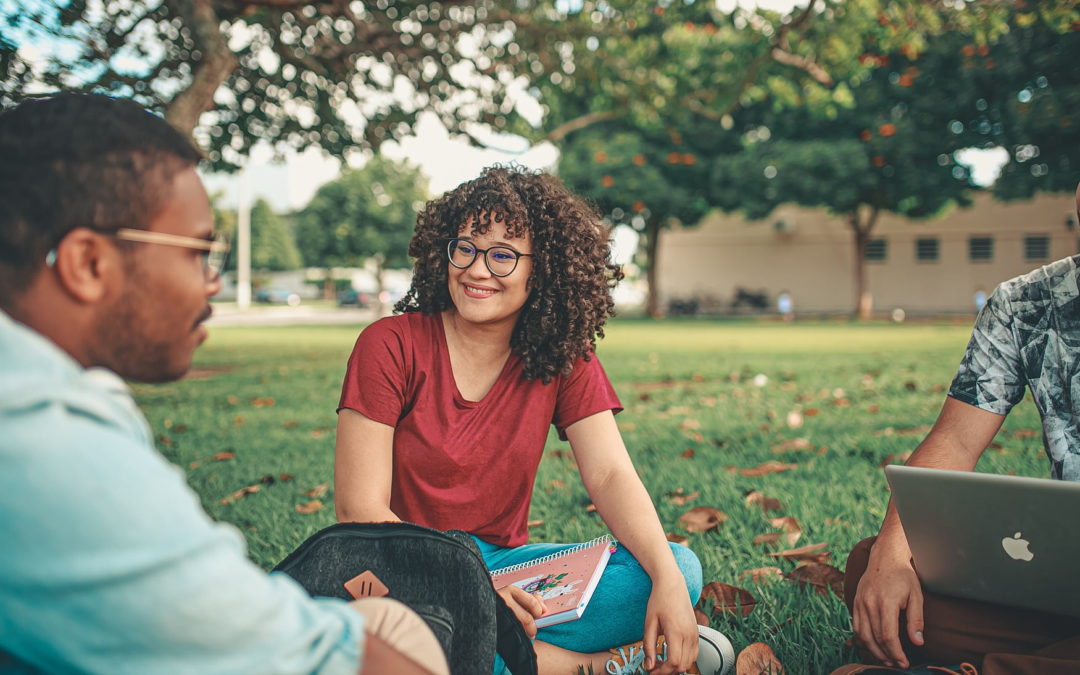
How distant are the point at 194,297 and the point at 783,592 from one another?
2.23 m

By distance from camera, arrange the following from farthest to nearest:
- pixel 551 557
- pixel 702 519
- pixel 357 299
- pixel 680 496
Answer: pixel 357 299 → pixel 680 496 → pixel 702 519 → pixel 551 557

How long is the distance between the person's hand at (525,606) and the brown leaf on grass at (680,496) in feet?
6.72

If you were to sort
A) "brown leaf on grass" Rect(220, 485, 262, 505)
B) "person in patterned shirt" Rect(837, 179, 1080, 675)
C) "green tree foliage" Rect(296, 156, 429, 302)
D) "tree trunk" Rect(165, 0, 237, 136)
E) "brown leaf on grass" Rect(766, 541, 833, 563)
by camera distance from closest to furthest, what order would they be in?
"person in patterned shirt" Rect(837, 179, 1080, 675) < "brown leaf on grass" Rect(766, 541, 833, 563) < "brown leaf on grass" Rect(220, 485, 262, 505) < "tree trunk" Rect(165, 0, 237, 136) < "green tree foliage" Rect(296, 156, 429, 302)

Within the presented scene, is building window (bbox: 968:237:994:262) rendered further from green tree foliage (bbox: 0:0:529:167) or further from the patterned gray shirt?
the patterned gray shirt

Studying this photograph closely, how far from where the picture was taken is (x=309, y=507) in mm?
3908

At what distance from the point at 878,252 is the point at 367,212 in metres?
31.7

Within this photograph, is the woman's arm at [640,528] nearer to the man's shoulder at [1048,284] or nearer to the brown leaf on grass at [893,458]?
the man's shoulder at [1048,284]

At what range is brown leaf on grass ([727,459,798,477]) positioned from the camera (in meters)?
4.52

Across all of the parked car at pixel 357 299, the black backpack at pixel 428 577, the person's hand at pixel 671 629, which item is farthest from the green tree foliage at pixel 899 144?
the parked car at pixel 357 299

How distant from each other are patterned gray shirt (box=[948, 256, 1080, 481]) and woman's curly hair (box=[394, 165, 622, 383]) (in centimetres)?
108

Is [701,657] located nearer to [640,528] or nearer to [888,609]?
[640,528]

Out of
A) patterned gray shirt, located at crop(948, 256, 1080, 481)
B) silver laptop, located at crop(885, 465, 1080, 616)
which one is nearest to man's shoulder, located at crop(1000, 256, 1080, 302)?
patterned gray shirt, located at crop(948, 256, 1080, 481)

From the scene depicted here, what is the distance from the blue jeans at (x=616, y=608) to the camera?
223 centimetres

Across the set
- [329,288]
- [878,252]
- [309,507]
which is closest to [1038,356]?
[309,507]
